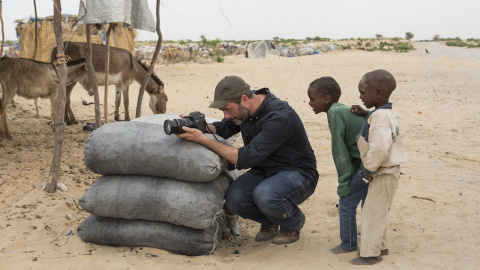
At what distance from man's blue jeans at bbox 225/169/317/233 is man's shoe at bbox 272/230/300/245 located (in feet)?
0.15

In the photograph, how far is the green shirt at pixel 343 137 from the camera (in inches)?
128

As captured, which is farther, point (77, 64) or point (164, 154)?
point (77, 64)

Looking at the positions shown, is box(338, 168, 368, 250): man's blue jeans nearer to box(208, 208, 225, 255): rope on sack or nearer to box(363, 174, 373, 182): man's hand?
box(363, 174, 373, 182): man's hand

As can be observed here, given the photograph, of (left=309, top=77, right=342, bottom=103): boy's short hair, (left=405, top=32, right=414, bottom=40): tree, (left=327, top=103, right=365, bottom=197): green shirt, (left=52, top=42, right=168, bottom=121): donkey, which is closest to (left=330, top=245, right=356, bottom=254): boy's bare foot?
(left=327, top=103, right=365, bottom=197): green shirt

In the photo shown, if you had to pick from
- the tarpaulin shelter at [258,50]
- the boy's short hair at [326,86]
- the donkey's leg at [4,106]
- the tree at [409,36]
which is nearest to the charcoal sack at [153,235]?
the boy's short hair at [326,86]

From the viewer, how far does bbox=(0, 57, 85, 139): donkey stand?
648 centimetres

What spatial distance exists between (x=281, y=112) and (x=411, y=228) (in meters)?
1.75

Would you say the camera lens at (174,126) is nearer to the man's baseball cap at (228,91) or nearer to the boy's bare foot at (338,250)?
the man's baseball cap at (228,91)

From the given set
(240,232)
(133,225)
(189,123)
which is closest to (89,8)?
(189,123)

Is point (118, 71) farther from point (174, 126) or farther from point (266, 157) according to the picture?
point (266, 157)

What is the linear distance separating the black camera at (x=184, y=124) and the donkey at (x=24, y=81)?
440 cm

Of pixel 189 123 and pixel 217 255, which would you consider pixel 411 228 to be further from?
pixel 189 123

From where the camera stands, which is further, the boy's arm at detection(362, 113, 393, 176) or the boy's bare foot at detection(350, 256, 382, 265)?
the boy's bare foot at detection(350, 256, 382, 265)

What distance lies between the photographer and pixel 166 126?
3.24 metres
